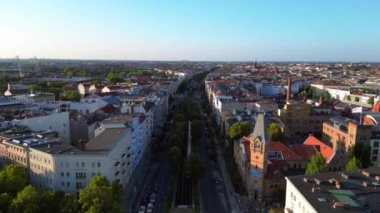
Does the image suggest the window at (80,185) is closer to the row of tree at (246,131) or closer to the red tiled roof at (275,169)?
the red tiled roof at (275,169)

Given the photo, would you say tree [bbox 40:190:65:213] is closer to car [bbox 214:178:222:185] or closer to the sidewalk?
the sidewalk

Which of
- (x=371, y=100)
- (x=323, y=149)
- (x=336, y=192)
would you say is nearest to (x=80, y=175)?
(x=336, y=192)

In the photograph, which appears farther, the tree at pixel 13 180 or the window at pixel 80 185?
the window at pixel 80 185

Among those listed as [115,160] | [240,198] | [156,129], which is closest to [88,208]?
[115,160]

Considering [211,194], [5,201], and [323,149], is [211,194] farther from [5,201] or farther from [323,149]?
[5,201]

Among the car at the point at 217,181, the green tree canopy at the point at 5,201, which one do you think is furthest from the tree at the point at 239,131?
the green tree canopy at the point at 5,201
